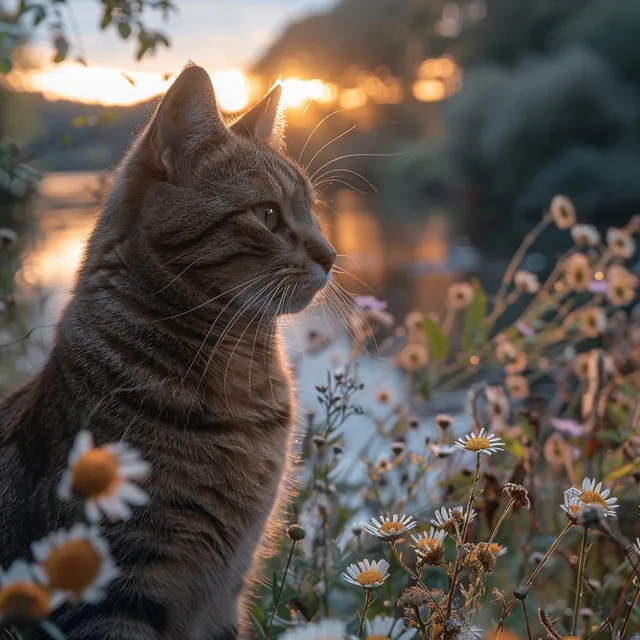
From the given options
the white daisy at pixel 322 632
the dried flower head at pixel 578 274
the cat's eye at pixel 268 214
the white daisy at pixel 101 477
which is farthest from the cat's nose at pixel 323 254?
the dried flower head at pixel 578 274

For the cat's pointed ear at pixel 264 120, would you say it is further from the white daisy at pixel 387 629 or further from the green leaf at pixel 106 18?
the white daisy at pixel 387 629

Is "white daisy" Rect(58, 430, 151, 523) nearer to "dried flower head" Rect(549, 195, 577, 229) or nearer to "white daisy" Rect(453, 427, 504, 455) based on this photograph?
"white daisy" Rect(453, 427, 504, 455)

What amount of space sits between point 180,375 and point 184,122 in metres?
0.56

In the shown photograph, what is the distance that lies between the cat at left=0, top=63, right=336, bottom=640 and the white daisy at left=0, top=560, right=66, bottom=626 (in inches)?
27.7

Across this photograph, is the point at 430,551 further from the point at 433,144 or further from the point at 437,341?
the point at 433,144

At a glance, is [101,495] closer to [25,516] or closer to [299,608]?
[25,516]

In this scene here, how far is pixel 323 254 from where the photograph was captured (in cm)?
192

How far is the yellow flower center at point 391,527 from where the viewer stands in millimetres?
1221

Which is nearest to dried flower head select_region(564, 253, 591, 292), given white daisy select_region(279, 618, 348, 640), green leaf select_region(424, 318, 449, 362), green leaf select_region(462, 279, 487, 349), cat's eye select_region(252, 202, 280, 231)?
green leaf select_region(462, 279, 487, 349)

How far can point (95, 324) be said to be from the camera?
170cm

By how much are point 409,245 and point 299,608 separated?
10.4 metres

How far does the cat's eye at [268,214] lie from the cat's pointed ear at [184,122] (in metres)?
0.18

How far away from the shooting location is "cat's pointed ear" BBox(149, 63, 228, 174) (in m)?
1.67

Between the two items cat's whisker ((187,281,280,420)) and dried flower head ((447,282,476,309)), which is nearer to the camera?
cat's whisker ((187,281,280,420))
